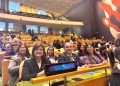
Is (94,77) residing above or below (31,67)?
below

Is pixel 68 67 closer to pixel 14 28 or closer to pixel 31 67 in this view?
pixel 31 67

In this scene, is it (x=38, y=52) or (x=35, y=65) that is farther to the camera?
(x=38, y=52)

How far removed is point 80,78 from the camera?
201 centimetres

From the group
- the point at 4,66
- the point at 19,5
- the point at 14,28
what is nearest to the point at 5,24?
the point at 14,28

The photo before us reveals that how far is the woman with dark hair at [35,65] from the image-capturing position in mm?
1973

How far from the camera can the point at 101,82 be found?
2.22 meters

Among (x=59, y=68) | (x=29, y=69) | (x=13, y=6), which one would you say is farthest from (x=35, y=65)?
(x=13, y=6)

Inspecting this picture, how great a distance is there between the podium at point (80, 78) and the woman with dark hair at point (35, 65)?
7.6 inches

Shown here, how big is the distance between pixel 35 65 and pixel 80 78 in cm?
58

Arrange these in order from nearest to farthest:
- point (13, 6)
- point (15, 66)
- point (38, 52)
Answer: point (38, 52), point (15, 66), point (13, 6)

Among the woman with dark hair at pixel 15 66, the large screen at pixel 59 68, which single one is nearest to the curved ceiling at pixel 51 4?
the woman with dark hair at pixel 15 66

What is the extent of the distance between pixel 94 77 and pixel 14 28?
1729 centimetres

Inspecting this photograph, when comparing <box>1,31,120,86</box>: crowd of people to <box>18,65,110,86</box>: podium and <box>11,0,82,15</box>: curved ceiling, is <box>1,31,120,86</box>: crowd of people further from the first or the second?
<box>11,0,82,15</box>: curved ceiling

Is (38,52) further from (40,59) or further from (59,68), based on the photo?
(59,68)
